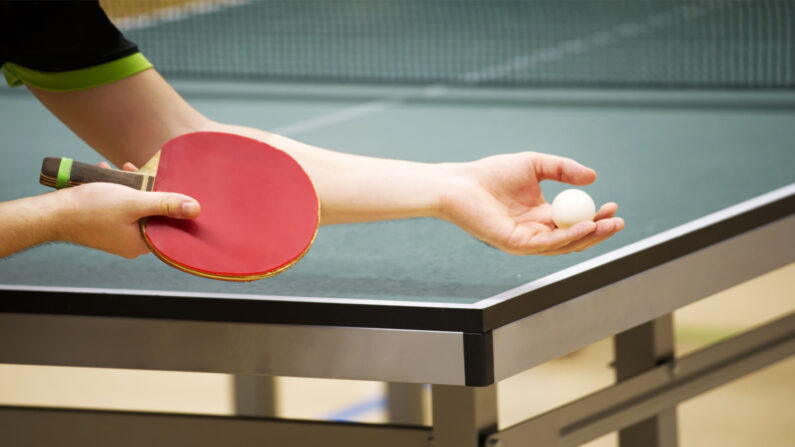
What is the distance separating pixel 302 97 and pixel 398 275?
1.75m

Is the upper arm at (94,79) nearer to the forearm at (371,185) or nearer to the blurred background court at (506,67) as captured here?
the forearm at (371,185)

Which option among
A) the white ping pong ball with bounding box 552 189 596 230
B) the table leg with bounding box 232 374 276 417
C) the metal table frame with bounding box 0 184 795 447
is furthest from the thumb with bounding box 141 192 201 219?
the table leg with bounding box 232 374 276 417

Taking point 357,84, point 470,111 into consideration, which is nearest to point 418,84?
point 357,84

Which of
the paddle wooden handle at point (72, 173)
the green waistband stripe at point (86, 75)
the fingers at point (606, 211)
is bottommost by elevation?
the fingers at point (606, 211)

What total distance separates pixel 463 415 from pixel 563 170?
292 mm

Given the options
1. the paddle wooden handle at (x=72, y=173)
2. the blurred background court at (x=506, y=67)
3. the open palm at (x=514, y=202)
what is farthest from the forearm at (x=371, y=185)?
the blurred background court at (x=506, y=67)

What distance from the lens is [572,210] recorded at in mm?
1297

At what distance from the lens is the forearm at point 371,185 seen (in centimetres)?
136

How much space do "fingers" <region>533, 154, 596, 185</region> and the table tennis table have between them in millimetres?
110

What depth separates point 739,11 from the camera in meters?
3.70

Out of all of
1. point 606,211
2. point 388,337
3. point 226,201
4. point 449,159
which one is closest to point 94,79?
point 226,201

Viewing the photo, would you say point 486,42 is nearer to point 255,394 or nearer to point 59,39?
point 255,394

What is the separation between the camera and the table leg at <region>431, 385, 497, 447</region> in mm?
1296

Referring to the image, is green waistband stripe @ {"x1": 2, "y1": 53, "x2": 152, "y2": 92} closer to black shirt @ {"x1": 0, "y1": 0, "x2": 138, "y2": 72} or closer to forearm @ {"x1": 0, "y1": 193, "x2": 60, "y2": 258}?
black shirt @ {"x1": 0, "y1": 0, "x2": 138, "y2": 72}
